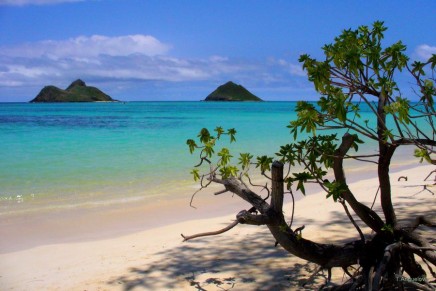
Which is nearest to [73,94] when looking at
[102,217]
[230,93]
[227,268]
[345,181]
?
[230,93]

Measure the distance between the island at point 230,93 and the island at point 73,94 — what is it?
35793mm

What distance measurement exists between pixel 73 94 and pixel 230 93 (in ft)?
160

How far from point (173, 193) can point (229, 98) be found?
151 metres

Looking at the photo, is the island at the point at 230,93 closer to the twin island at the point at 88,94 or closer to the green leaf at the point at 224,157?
the twin island at the point at 88,94

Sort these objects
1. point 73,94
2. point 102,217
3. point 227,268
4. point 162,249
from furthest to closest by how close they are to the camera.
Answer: point 73,94, point 102,217, point 162,249, point 227,268

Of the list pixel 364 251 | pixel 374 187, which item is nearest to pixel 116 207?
pixel 374 187

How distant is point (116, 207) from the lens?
7145 millimetres

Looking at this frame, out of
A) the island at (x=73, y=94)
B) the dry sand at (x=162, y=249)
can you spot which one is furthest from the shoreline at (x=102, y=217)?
the island at (x=73, y=94)

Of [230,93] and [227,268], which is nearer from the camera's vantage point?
[227,268]

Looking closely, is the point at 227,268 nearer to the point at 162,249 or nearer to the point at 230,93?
the point at 162,249

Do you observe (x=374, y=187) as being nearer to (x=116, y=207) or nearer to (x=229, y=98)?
Answer: (x=116, y=207)

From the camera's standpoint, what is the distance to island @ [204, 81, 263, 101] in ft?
517

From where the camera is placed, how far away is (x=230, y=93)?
157625 millimetres

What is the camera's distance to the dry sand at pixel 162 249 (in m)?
3.78
